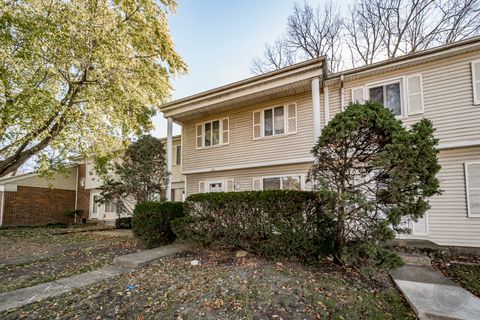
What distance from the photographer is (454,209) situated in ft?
22.4

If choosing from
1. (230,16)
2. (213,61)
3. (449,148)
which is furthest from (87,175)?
(449,148)

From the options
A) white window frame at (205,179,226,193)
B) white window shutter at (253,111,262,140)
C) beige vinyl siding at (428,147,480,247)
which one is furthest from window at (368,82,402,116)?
white window frame at (205,179,226,193)

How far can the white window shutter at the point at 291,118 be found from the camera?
912 centimetres

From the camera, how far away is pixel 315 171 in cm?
513

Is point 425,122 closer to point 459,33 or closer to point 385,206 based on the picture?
point 385,206

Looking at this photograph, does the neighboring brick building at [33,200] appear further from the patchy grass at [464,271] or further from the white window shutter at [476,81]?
the white window shutter at [476,81]

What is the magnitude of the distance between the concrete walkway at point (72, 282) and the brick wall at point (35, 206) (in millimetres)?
14913

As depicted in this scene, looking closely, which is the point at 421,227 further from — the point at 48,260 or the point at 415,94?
the point at 48,260

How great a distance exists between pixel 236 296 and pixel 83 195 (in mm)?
18910

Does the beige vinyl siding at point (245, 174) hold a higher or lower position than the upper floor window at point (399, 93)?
lower

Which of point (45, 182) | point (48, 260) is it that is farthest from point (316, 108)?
point (45, 182)

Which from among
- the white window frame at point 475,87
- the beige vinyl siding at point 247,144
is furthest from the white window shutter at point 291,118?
the white window frame at point 475,87

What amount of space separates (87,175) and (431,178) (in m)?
20.9

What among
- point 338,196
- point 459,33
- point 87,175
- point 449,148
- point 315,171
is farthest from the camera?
point 87,175
